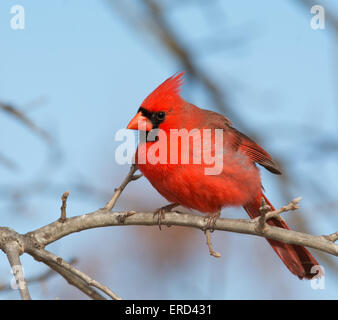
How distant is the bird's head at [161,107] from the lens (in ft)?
10.7

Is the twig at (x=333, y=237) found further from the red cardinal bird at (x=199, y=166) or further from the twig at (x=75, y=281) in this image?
the twig at (x=75, y=281)

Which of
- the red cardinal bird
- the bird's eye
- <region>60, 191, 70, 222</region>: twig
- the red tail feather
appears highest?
the bird's eye

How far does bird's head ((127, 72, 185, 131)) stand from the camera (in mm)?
3258

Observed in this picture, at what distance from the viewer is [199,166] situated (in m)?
2.98

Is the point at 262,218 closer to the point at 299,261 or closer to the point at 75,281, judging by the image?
the point at 75,281

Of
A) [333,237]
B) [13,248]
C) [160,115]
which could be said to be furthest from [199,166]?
[13,248]

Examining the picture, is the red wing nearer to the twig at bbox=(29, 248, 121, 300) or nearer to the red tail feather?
the red tail feather

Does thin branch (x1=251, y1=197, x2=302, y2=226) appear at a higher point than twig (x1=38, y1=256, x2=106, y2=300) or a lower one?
higher

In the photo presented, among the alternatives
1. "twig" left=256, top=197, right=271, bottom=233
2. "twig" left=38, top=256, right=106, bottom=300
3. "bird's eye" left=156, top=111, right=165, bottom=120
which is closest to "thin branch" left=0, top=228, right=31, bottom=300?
"twig" left=38, top=256, right=106, bottom=300

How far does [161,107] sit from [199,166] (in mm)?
487

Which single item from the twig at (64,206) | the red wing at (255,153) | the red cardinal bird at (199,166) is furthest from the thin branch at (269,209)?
the red wing at (255,153)
